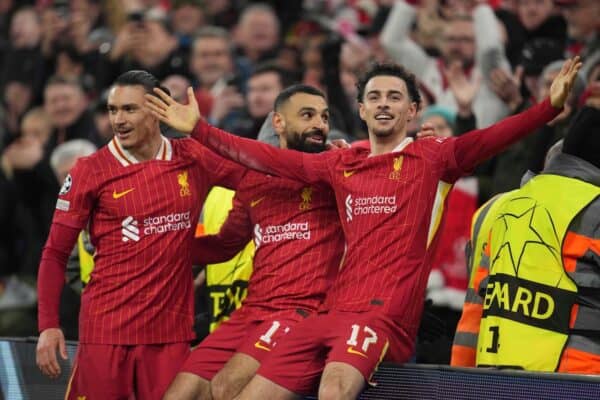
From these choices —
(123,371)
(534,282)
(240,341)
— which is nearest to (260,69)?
(240,341)

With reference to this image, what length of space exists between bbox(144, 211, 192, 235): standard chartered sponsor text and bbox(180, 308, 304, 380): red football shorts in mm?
608

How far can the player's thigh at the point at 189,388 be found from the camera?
706 cm

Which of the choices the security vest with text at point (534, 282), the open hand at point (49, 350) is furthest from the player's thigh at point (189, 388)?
the security vest with text at point (534, 282)

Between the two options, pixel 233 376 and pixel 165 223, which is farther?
pixel 165 223

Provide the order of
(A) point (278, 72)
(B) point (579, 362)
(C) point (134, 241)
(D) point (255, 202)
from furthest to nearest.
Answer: (A) point (278, 72) < (D) point (255, 202) < (C) point (134, 241) < (B) point (579, 362)

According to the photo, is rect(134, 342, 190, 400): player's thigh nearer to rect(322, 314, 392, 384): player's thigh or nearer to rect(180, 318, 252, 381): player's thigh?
rect(180, 318, 252, 381): player's thigh

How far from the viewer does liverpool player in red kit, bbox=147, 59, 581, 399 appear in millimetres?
6633

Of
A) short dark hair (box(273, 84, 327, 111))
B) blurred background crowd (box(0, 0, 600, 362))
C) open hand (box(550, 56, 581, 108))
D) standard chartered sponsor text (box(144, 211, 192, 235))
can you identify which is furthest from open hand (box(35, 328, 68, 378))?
open hand (box(550, 56, 581, 108))

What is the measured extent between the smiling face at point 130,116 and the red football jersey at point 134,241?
0.11 m

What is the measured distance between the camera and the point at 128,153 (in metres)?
7.52

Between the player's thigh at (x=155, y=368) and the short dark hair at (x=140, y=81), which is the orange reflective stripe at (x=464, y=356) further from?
the short dark hair at (x=140, y=81)

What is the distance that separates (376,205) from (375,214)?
0.05 m

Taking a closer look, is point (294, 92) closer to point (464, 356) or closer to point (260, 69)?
point (464, 356)

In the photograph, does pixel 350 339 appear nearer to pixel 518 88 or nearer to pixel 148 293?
pixel 148 293
